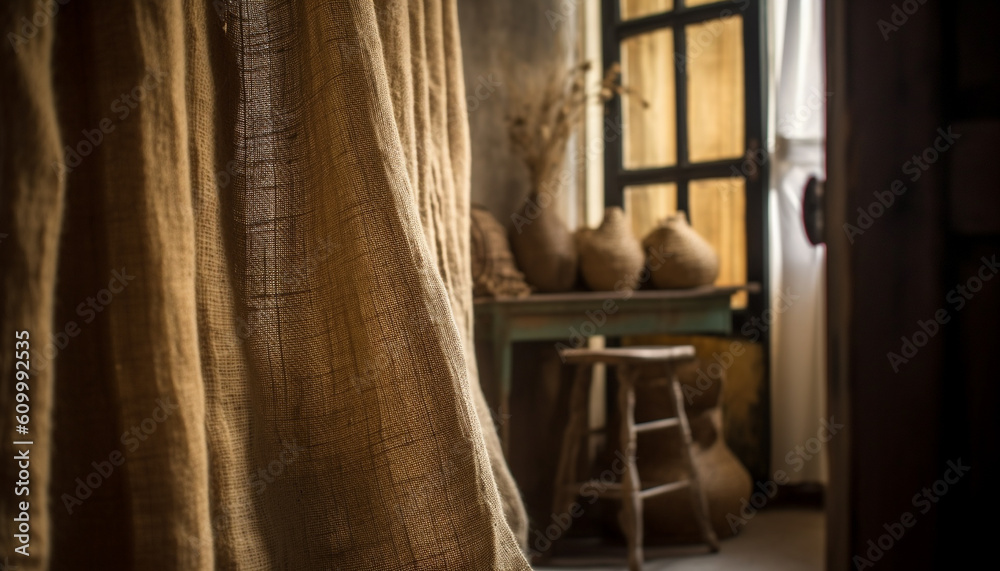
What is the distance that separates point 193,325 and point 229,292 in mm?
83

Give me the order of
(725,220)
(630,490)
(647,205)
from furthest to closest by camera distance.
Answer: (647,205), (725,220), (630,490)

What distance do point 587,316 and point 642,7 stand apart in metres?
1.70

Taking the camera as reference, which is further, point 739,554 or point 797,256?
point 797,256

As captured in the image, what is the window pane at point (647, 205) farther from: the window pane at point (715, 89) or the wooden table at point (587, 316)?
the wooden table at point (587, 316)

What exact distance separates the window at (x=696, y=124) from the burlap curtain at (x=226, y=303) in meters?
2.32

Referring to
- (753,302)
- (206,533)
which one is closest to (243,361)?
Answer: (206,533)

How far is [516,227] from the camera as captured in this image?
2498 mm

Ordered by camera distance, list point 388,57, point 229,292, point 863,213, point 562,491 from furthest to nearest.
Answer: point 562,491 → point 388,57 → point 229,292 → point 863,213

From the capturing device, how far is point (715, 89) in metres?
2.96

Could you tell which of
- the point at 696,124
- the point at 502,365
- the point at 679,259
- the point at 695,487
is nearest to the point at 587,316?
the point at 502,365

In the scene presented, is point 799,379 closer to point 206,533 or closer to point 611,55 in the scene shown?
point 611,55

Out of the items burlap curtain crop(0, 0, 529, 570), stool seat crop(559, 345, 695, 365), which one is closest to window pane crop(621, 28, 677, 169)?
stool seat crop(559, 345, 695, 365)

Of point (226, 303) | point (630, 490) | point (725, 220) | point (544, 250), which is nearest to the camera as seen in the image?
point (226, 303)

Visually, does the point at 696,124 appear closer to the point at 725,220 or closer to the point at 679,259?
the point at 725,220
